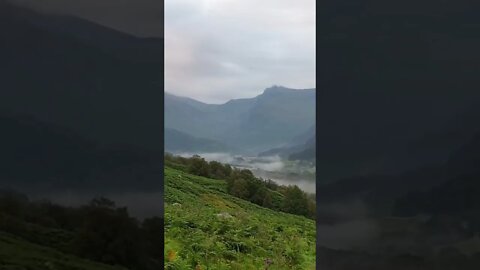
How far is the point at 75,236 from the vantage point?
3527 mm

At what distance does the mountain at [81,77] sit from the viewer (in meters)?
3.48

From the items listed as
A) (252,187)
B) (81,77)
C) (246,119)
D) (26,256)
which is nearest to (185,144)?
(246,119)

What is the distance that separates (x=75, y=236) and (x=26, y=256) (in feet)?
0.95

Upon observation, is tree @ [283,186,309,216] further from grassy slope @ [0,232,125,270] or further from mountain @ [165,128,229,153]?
grassy slope @ [0,232,125,270]

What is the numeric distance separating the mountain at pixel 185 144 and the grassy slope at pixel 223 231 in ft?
0.60

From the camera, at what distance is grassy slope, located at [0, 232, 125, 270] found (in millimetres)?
3443

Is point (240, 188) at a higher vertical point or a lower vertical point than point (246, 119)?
lower

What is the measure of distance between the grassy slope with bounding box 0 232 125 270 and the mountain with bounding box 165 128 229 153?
5.19 feet

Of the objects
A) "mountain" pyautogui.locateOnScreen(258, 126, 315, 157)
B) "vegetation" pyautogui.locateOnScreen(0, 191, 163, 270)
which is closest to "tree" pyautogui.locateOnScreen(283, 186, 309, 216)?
"mountain" pyautogui.locateOnScreen(258, 126, 315, 157)

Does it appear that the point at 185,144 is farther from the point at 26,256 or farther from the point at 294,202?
the point at 26,256

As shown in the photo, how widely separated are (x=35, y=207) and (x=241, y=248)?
164 centimetres
